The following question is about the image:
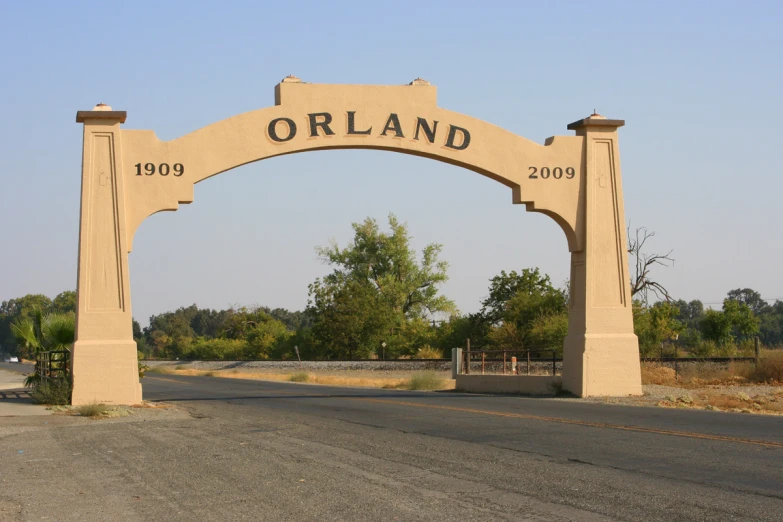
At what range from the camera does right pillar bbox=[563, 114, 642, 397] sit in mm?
22172

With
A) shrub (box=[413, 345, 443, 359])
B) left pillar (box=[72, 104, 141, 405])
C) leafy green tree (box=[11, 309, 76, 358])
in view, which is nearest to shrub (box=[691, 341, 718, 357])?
shrub (box=[413, 345, 443, 359])

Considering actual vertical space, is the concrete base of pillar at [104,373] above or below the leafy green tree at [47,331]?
below

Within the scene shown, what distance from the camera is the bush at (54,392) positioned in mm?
20188

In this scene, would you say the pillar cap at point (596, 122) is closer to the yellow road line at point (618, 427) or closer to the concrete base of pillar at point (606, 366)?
the concrete base of pillar at point (606, 366)

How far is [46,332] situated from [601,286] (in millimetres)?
13965

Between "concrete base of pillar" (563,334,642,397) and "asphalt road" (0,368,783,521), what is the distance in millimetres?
4981

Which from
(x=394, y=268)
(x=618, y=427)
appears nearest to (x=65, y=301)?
(x=394, y=268)

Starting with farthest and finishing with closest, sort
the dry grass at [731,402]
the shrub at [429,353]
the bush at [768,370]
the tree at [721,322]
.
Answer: the shrub at [429,353], the tree at [721,322], the bush at [768,370], the dry grass at [731,402]

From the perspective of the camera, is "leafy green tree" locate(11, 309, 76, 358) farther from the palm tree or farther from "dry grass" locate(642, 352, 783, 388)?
"dry grass" locate(642, 352, 783, 388)

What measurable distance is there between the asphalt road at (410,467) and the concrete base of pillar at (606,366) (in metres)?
4.98

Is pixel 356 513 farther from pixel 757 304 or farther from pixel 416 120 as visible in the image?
pixel 757 304

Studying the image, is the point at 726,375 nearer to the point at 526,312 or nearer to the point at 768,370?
the point at 768,370

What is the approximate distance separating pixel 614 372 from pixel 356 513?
51.1ft

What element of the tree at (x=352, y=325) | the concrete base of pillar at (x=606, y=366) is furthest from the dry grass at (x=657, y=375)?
the tree at (x=352, y=325)
